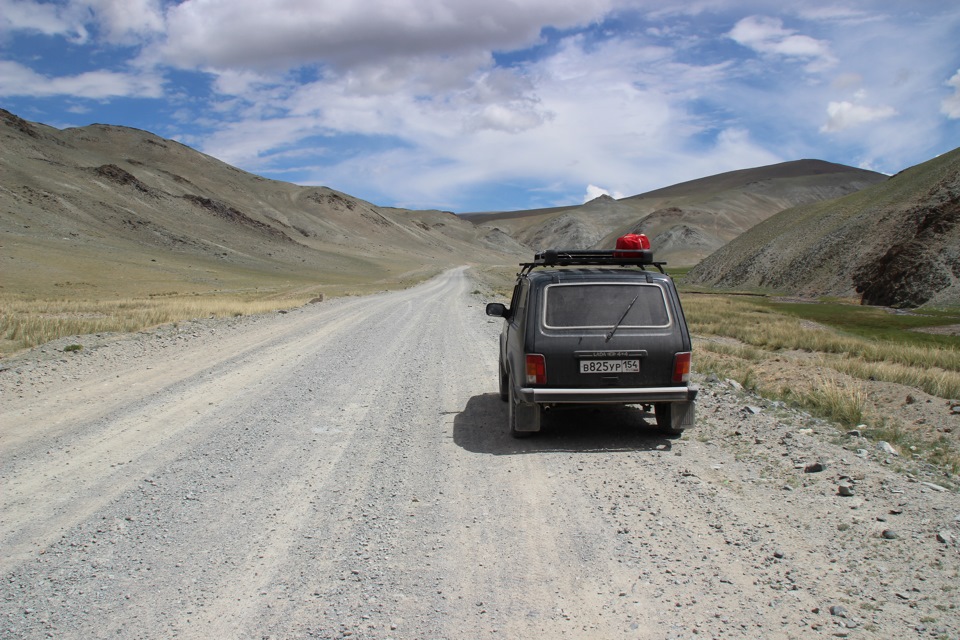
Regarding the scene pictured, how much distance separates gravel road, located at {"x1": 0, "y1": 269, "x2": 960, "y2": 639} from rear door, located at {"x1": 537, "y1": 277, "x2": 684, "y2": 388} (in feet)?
2.56

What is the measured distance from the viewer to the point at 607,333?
733 cm

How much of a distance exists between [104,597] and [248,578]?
78 cm

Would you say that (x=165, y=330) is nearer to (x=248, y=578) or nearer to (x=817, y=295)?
(x=248, y=578)

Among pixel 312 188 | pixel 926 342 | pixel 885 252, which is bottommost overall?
pixel 926 342

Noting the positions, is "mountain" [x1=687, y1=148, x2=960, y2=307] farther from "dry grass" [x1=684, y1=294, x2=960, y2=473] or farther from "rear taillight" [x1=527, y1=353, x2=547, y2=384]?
"rear taillight" [x1=527, y1=353, x2=547, y2=384]

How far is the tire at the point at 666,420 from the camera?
7602 millimetres

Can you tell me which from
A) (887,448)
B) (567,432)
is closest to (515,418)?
(567,432)

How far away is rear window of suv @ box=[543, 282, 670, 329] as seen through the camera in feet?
24.3

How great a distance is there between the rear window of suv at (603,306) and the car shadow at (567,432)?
3.33ft

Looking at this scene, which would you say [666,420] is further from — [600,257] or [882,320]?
[882,320]

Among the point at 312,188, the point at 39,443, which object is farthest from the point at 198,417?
the point at 312,188

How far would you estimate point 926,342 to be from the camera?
24.9 m

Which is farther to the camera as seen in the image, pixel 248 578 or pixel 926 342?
pixel 926 342

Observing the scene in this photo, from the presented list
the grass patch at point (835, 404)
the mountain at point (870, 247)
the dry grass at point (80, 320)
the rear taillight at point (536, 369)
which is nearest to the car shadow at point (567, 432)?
the rear taillight at point (536, 369)
